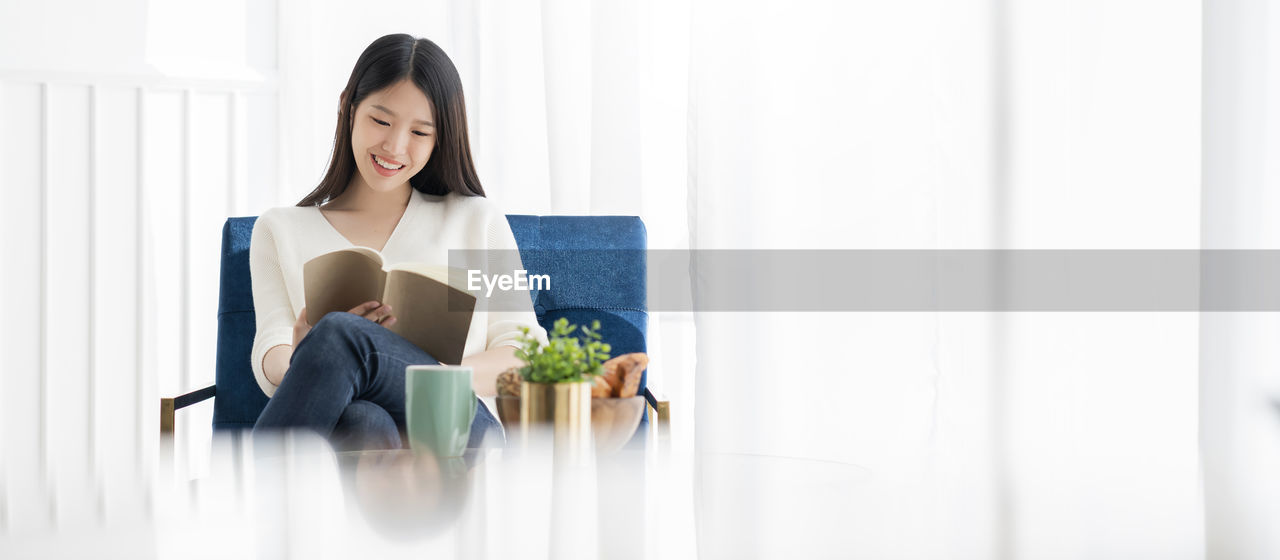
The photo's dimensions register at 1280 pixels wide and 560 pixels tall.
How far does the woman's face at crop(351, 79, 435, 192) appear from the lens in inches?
46.1

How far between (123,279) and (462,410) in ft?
2.87

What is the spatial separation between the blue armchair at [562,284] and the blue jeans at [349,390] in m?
0.29

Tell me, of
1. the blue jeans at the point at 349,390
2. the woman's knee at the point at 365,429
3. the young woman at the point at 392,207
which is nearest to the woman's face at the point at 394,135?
the young woman at the point at 392,207

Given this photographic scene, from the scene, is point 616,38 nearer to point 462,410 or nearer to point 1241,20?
point 462,410

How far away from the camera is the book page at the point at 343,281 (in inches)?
42.7

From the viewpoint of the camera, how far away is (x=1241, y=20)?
83 centimetres

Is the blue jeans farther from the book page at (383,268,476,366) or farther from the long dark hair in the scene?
the long dark hair

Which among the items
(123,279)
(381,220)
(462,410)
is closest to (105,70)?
(123,279)

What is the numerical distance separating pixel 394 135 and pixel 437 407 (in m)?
0.45

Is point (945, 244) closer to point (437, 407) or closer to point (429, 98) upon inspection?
point (437, 407)

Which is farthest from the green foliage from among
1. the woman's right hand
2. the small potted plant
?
the woman's right hand

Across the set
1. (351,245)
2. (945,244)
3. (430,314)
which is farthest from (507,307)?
(945,244)

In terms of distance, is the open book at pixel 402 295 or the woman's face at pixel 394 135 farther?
the woman's face at pixel 394 135

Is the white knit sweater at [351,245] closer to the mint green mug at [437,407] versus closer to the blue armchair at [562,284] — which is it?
the blue armchair at [562,284]
